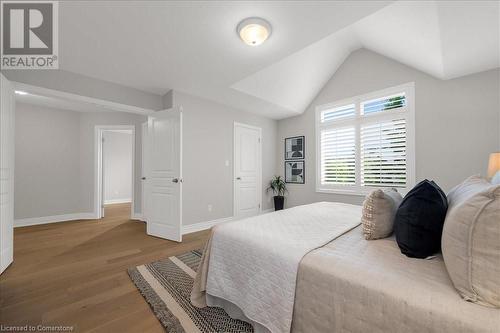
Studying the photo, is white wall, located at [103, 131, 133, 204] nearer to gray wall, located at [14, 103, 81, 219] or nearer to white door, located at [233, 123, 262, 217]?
gray wall, located at [14, 103, 81, 219]

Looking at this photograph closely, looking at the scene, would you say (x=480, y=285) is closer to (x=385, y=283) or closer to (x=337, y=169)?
(x=385, y=283)

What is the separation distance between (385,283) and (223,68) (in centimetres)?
308

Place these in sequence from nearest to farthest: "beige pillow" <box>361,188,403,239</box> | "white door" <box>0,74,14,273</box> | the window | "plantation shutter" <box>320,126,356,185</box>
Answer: "beige pillow" <box>361,188,403,239</box>
"white door" <box>0,74,14,273</box>
the window
"plantation shutter" <box>320,126,356,185</box>

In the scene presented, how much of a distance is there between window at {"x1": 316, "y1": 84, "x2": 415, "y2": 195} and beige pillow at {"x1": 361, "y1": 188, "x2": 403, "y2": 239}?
261cm

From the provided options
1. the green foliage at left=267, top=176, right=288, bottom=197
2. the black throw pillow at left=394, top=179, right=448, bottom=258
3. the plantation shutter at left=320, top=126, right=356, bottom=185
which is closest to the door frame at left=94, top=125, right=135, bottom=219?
the green foliage at left=267, top=176, right=288, bottom=197

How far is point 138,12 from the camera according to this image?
2.10 metres

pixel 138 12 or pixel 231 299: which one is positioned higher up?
pixel 138 12

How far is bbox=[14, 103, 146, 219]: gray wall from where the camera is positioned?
4.21 m

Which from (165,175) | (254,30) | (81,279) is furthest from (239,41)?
(81,279)

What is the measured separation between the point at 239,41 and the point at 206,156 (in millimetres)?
2038

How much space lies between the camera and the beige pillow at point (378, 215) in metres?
1.35

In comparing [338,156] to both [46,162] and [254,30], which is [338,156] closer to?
[254,30]

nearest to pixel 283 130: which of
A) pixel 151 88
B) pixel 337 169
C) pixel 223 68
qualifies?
pixel 337 169

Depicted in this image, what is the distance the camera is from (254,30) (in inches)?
90.7
